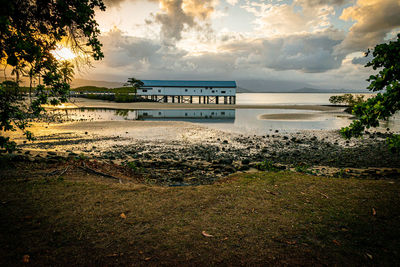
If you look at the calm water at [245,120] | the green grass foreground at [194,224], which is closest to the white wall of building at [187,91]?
the calm water at [245,120]

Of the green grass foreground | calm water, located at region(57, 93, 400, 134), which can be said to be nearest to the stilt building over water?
calm water, located at region(57, 93, 400, 134)

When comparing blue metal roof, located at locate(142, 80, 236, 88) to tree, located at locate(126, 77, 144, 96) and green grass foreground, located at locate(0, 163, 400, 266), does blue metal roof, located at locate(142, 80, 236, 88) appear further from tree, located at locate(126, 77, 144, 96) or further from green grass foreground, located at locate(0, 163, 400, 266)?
green grass foreground, located at locate(0, 163, 400, 266)

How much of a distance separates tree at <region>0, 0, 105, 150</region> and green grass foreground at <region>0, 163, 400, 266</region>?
6.45 ft

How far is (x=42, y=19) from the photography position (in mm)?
5180

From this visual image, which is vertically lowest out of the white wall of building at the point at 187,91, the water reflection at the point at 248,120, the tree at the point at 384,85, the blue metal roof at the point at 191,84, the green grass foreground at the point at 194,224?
the green grass foreground at the point at 194,224

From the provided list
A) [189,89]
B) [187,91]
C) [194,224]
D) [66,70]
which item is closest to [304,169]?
[194,224]

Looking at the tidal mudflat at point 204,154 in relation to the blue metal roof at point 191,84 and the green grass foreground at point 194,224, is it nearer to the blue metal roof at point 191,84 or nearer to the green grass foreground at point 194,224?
the green grass foreground at point 194,224

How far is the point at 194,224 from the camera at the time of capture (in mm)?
4793

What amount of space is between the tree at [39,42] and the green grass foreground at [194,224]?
1.97 metres

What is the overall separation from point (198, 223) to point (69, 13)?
218 inches

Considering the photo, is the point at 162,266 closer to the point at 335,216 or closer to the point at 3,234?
the point at 3,234

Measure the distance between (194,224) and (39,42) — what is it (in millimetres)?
5650

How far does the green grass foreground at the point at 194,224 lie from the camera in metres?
3.81

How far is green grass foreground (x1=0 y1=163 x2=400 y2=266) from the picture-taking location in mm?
3811
